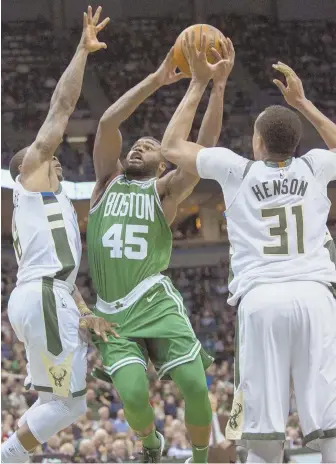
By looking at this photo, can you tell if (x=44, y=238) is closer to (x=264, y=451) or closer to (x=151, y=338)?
(x=151, y=338)

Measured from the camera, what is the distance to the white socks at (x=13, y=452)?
524 centimetres

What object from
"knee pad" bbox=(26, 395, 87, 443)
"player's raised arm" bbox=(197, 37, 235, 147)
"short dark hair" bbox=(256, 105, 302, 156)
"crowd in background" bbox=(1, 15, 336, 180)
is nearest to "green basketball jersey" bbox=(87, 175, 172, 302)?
"player's raised arm" bbox=(197, 37, 235, 147)

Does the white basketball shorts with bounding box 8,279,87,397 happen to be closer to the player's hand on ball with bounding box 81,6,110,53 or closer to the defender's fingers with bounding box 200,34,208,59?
the player's hand on ball with bounding box 81,6,110,53

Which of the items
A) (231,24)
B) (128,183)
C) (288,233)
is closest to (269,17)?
(231,24)

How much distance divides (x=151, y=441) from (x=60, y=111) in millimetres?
2112

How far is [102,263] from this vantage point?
536 centimetres

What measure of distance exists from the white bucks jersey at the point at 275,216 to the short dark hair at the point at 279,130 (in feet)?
0.25

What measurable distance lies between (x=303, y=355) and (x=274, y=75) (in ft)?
Answer: 51.0

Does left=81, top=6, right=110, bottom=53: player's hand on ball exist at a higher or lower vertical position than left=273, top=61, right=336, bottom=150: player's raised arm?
higher

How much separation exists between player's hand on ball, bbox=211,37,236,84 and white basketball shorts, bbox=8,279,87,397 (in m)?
1.56

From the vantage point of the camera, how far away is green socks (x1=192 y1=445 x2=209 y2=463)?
530cm

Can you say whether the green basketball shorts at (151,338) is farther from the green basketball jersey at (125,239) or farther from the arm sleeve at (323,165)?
the arm sleeve at (323,165)

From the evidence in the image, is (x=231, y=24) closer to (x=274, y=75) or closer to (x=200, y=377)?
(x=274, y=75)

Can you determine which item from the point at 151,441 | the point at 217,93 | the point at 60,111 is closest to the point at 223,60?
the point at 217,93
